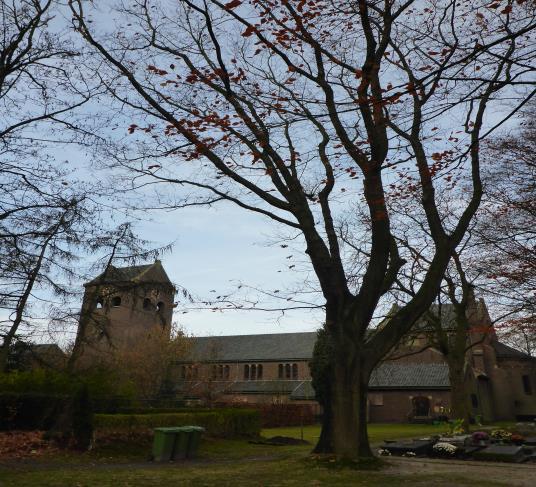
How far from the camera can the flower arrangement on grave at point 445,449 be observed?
13055mm

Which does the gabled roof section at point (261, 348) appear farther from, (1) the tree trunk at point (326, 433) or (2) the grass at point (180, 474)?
(1) the tree trunk at point (326, 433)

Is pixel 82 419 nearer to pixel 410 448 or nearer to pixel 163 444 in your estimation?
pixel 163 444

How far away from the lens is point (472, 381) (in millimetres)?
45438

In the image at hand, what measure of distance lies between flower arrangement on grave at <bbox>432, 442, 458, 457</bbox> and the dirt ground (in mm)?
898

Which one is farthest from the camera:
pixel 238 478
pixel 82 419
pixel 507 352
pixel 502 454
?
pixel 507 352

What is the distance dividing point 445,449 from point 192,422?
9.65 metres

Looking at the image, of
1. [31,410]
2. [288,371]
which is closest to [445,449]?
[31,410]

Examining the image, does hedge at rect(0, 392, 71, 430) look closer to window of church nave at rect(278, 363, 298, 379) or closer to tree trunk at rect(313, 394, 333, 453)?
tree trunk at rect(313, 394, 333, 453)

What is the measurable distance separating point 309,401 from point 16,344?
34664 millimetres

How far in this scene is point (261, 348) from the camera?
58594 mm

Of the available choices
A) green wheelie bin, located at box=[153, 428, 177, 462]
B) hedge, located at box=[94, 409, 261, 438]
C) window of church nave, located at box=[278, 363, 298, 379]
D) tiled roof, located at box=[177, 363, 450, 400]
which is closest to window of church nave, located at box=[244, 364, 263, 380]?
tiled roof, located at box=[177, 363, 450, 400]

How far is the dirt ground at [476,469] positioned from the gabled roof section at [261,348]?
42.5 m

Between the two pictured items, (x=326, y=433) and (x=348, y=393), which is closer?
(x=348, y=393)

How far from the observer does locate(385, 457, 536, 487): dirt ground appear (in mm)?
9047
